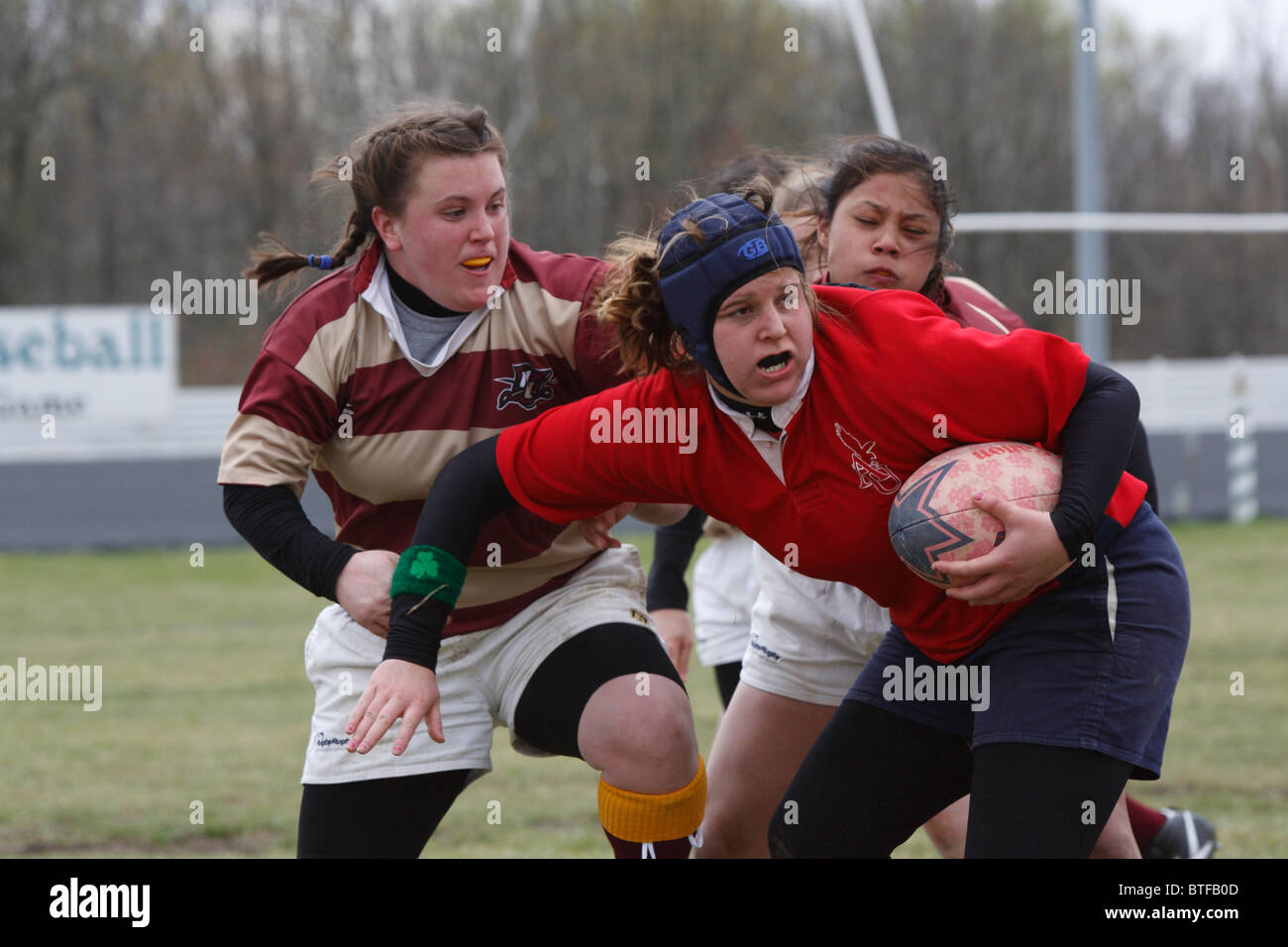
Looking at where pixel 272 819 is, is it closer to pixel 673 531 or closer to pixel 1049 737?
pixel 673 531

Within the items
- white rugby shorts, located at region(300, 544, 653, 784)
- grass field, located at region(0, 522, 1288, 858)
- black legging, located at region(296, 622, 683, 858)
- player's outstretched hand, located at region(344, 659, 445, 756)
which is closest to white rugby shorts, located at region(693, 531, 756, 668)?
grass field, located at region(0, 522, 1288, 858)

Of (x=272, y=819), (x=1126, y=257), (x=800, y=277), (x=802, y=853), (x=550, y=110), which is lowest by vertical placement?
(x=272, y=819)

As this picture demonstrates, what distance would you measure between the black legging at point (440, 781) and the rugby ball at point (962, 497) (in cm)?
78

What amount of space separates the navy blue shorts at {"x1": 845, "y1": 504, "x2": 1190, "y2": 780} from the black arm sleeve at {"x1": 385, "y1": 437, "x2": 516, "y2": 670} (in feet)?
3.46

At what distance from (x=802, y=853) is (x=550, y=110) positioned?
2564 centimetres

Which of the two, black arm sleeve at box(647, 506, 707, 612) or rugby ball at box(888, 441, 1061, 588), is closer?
rugby ball at box(888, 441, 1061, 588)

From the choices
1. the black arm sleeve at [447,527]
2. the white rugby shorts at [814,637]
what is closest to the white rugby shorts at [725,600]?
the white rugby shorts at [814,637]

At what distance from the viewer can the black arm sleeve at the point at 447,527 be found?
3209mm

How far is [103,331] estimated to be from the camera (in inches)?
666

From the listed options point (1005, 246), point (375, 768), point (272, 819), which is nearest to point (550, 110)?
point (1005, 246)

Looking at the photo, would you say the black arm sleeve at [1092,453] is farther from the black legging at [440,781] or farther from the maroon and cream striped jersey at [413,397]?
the maroon and cream striped jersey at [413,397]

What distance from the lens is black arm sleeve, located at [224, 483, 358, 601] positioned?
332cm
